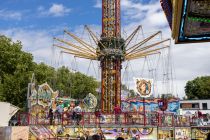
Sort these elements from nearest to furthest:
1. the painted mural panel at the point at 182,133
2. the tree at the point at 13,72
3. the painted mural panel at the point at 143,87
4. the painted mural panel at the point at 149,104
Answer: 1. the painted mural panel at the point at 182,133
2. the painted mural panel at the point at 143,87
3. the tree at the point at 13,72
4. the painted mural panel at the point at 149,104

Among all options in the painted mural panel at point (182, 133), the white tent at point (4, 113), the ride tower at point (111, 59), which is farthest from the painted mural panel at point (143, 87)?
the white tent at point (4, 113)

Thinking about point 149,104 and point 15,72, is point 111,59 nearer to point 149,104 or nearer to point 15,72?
point 15,72

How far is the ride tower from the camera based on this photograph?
3912 centimetres

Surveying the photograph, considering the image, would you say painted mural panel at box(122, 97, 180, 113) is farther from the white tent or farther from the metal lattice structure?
the white tent

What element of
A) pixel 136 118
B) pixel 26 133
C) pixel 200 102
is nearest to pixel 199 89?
pixel 200 102

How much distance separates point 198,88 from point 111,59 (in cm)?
5555

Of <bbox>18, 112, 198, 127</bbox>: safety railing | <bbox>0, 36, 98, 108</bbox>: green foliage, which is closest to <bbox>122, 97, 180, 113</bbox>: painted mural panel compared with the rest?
<bbox>0, 36, 98, 108</bbox>: green foliage

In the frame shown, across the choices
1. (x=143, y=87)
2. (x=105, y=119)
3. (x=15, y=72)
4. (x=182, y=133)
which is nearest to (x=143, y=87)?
(x=143, y=87)

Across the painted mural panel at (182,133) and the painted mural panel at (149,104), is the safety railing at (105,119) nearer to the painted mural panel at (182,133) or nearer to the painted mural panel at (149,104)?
the painted mural panel at (182,133)

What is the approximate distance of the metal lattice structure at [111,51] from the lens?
39156mm

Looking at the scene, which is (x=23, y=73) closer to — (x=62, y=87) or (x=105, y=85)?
(x=105, y=85)

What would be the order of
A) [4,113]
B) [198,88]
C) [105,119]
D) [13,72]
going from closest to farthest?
[4,113], [105,119], [13,72], [198,88]

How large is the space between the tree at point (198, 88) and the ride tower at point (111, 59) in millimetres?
53061

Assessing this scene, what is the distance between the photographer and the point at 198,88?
90000 millimetres
